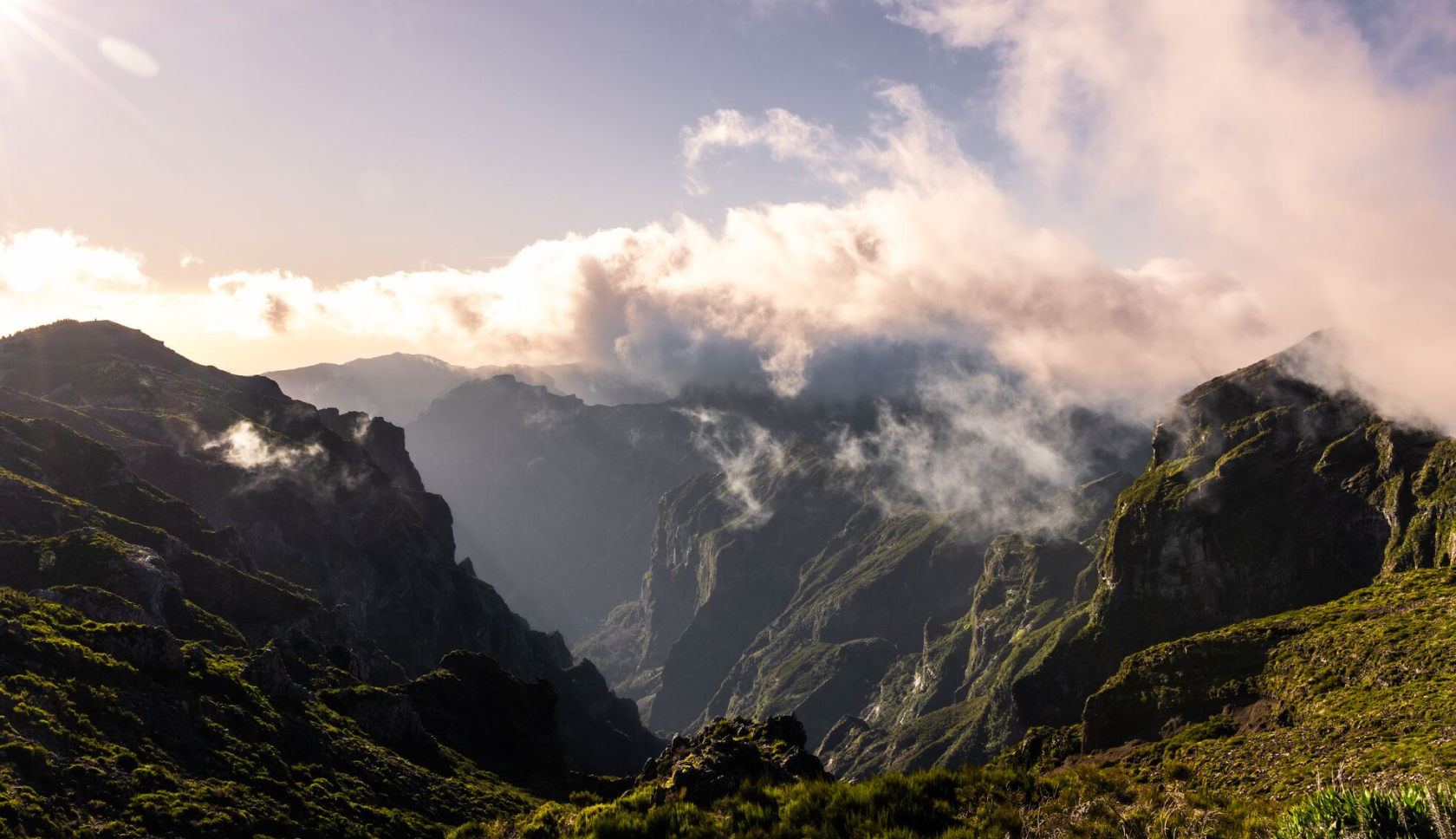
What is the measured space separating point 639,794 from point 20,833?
5531 cm

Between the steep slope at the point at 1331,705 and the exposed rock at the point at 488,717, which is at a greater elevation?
the steep slope at the point at 1331,705

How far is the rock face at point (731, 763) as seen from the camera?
46.4 metres

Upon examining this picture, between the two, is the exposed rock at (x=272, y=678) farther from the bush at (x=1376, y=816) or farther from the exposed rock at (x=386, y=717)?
the bush at (x=1376, y=816)

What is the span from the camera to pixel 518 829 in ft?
144

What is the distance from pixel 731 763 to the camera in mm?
56375

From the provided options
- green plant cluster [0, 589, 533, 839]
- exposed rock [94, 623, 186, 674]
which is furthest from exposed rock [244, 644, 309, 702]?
exposed rock [94, 623, 186, 674]

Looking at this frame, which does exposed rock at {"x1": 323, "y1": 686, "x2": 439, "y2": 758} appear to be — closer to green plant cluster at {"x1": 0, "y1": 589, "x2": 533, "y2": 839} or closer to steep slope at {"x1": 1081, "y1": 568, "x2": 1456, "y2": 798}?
green plant cluster at {"x1": 0, "y1": 589, "x2": 533, "y2": 839}

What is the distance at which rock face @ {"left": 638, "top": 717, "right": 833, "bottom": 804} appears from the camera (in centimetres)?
4638

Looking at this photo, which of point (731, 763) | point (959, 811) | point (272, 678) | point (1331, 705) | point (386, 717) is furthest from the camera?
point (1331, 705)

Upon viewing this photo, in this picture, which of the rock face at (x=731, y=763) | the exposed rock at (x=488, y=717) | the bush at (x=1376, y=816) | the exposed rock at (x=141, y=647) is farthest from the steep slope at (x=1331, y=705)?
the exposed rock at (x=488, y=717)

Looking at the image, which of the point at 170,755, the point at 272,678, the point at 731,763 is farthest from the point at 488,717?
the point at 731,763

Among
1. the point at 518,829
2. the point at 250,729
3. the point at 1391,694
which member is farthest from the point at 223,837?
the point at 1391,694

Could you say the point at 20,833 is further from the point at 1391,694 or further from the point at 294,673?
the point at 1391,694

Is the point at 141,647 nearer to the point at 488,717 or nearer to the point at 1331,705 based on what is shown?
the point at 488,717
